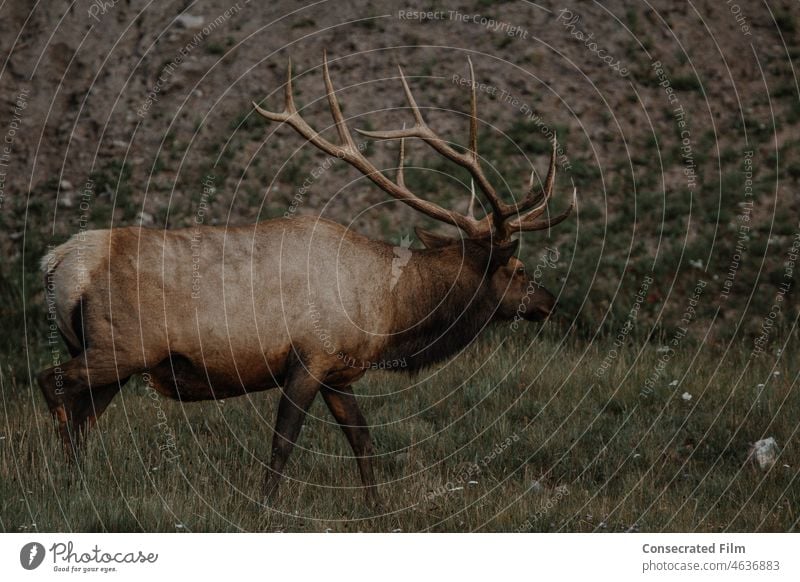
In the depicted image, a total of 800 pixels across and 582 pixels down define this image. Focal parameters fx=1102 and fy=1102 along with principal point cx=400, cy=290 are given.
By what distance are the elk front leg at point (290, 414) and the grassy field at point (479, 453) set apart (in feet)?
0.46

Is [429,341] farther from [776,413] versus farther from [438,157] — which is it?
[438,157]

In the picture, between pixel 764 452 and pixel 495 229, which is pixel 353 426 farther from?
pixel 764 452

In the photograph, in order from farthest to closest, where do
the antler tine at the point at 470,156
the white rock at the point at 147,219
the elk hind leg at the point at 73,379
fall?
the white rock at the point at 147,219 → the antler tine at the point at 470,156 → the elk hind leg at the point at 73,379

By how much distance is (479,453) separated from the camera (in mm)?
7402

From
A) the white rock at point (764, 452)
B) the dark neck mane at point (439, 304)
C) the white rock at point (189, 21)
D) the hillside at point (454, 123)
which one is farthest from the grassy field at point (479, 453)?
the white rock at point (189, 21)

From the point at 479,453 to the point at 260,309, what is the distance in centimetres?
197

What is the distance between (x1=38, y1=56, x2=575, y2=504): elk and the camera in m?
6.17

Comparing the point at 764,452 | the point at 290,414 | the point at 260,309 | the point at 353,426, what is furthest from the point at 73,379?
the point at 764,452

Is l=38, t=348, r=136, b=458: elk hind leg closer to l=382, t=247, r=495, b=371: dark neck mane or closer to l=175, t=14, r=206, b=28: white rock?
l=382, t=247, r=495, b=371: dark neck mane

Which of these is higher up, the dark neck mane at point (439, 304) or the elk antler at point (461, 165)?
the elk antler at point (461, 165)

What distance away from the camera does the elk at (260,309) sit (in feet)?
20.2

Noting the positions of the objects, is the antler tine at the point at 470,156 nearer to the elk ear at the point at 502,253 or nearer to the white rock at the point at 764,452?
the elk ear at the point at 502,253

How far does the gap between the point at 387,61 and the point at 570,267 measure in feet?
11.8

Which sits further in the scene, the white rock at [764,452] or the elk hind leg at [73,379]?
the white rock at [764,452]
